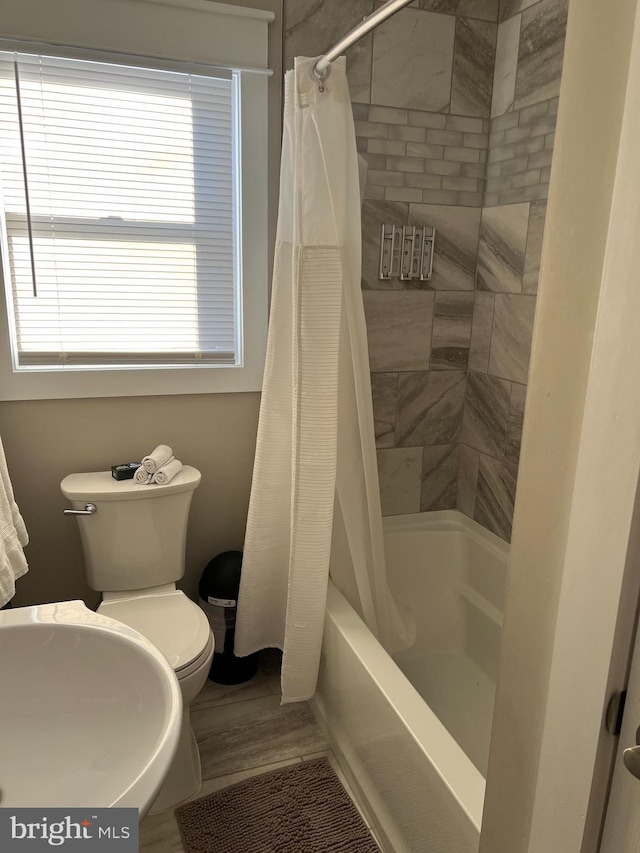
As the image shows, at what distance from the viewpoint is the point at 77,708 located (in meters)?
1.09

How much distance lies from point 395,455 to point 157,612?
1113 mm

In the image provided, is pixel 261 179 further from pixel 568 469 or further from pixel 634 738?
pixel 634 738

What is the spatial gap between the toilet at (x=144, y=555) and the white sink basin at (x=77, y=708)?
0.73m

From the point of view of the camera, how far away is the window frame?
6.66 ft

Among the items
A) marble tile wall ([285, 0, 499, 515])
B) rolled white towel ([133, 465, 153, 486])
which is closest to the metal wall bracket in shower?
marble tile wall ([285, 0, 499, 515])

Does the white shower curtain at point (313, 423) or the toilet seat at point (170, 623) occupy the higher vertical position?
the white shower curtain at point (313, 423)

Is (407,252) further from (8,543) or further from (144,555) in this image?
(8,543)

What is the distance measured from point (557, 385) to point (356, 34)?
48.3 inches

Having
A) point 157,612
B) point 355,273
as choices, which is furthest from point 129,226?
point 157,612

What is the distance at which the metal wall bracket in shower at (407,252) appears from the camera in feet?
7.70

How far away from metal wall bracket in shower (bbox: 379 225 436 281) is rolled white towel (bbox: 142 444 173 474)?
1.02 metres

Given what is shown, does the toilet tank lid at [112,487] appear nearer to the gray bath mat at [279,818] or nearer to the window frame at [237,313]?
the window frame at [237,313]

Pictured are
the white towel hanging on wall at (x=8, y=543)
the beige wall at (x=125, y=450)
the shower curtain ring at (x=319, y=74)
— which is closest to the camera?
the white towel hanging on wall at (x=8, y=543)

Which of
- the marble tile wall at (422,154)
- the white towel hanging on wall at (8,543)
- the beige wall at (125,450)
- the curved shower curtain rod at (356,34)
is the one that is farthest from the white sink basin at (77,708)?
the marble tile wall at (422,154)
